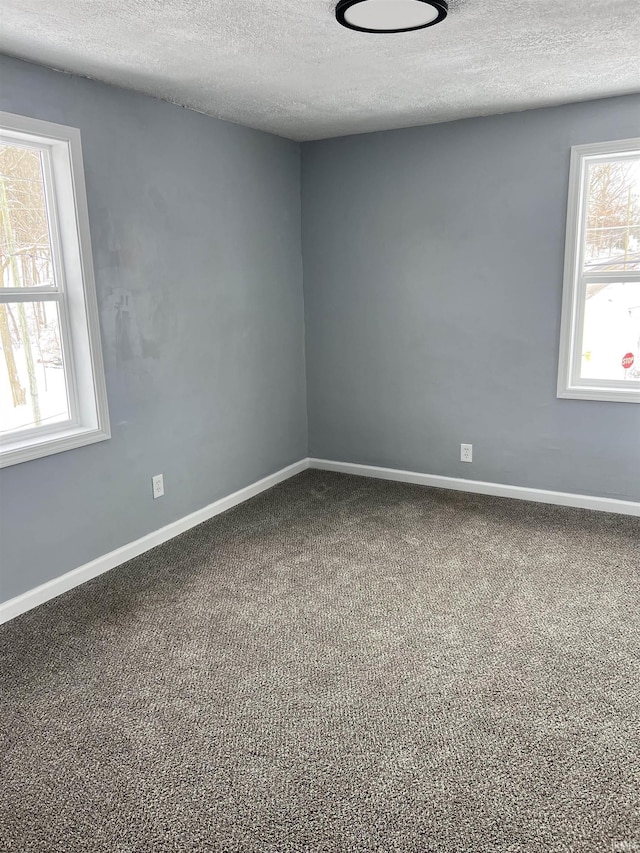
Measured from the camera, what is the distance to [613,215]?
143 inches

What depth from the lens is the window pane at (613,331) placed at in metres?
3.69

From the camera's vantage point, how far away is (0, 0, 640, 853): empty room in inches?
75.5

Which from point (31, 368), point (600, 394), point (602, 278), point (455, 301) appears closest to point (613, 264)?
point (602, 278)

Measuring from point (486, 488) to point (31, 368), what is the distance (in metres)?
2.87

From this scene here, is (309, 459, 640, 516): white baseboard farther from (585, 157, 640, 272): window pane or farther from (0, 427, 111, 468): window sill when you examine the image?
(0, 427, 111, 468): window sill

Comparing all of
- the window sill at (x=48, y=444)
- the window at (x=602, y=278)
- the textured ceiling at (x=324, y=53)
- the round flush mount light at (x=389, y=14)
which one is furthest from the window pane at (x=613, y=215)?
the window sill at (x=48, y=444)

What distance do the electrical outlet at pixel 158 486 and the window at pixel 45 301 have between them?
1.56 ft

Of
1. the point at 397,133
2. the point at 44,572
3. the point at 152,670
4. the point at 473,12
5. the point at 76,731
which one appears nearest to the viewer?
the point at 76,731

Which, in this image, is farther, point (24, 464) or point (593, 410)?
point (593, 410)

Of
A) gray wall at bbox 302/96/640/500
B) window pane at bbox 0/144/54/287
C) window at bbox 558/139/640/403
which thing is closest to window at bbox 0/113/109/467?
window pane at bbox 0/144/54/287

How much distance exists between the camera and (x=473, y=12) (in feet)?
7.38

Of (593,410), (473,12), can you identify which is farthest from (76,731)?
(593,410)

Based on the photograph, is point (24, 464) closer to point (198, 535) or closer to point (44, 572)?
point (44, 572)

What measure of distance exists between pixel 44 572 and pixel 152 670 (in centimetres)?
86
